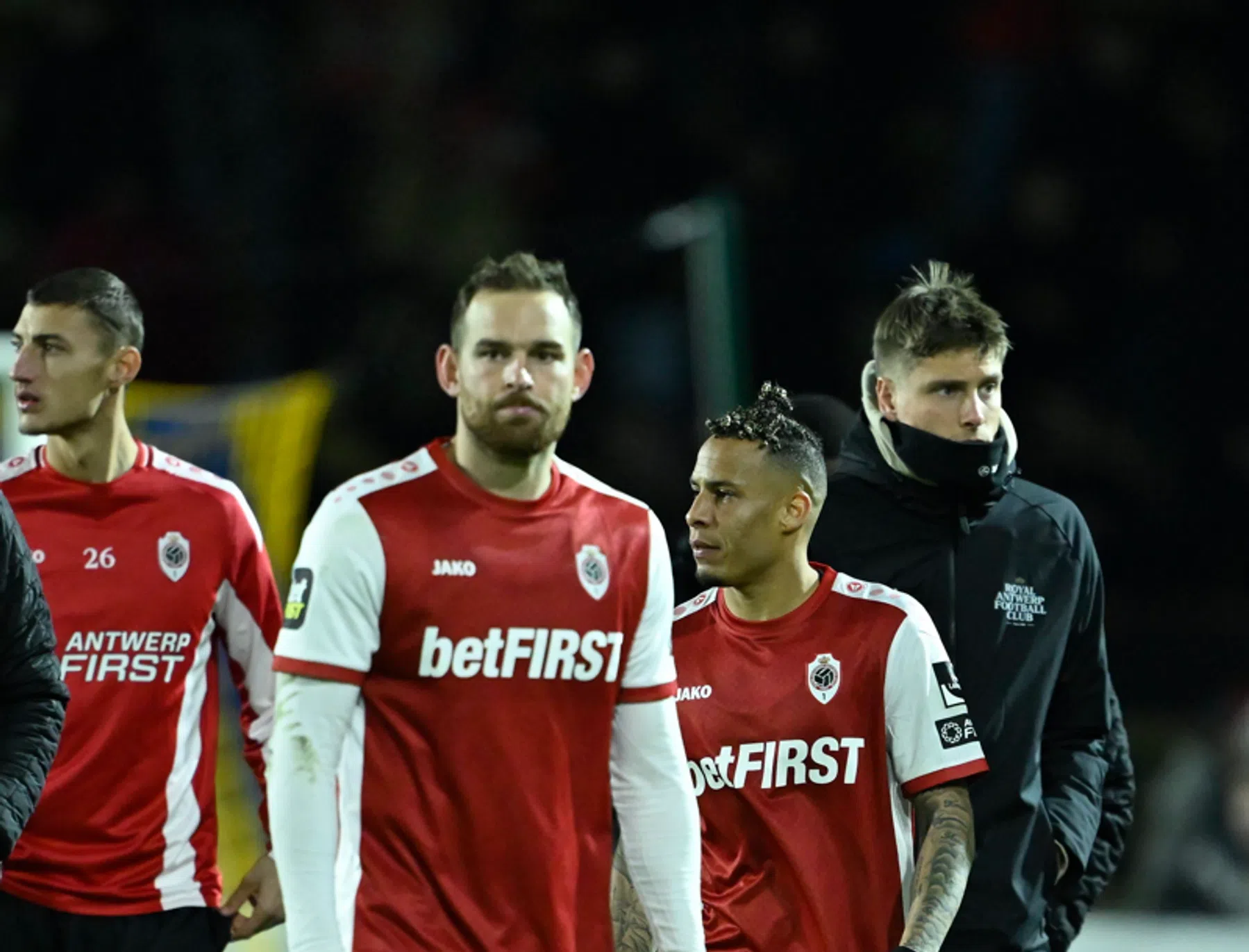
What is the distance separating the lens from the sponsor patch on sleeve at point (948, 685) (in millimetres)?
3926

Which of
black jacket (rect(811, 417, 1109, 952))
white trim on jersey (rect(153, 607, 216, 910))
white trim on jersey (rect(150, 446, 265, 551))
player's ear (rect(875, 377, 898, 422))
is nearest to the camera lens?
black jacket (rect(811, 417, 1109, 952))

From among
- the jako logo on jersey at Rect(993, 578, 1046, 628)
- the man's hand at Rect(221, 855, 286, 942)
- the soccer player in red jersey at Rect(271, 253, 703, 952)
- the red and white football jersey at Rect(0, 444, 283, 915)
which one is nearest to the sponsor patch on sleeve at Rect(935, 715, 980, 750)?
the jako logo on jersey at Rect(993, 578, 1046, 628)

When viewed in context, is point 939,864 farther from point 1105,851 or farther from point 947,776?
point 1105,851

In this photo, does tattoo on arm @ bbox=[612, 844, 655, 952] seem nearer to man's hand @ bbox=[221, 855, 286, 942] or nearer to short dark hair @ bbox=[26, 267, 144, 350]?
man's hand @ bbox=[221, 855, 286, 942]

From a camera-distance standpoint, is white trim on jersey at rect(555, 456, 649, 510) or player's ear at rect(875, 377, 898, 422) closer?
white trim on jersey at rect(555, 456, 649, 510)

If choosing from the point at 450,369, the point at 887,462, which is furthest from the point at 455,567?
the point at 887,462

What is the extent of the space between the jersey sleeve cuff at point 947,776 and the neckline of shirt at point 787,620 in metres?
0.36

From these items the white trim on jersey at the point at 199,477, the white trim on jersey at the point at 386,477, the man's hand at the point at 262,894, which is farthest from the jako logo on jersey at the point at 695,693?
the white trim on jersey at the point at 199,477

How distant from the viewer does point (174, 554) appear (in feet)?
15.1

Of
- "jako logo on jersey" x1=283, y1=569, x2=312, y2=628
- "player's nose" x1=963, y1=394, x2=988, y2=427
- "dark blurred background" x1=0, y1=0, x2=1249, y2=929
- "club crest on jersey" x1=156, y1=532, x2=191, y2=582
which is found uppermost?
"dark blurred background" x1=0, y1=0, x2=1249, y2=929

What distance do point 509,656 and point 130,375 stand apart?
150cm

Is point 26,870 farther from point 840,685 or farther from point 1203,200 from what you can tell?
point 1203,200

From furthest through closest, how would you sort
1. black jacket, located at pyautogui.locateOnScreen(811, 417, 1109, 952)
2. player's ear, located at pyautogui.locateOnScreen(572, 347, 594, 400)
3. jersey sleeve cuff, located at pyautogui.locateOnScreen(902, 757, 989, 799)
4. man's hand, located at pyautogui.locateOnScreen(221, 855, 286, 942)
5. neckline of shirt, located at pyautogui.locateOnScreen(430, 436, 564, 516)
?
1. man's hand, located at pyautogui.locateOnScreen(221, 855, 286, 942)
2. black jacket, located at pyautogui.locateOnScreen(811, 417, 1109, 952)
3. jersey sleeve cuff, located at pyautogui.locateOnScreen(902, 757, 989, 799)
4. player's ear, located at pyautogui.locateOnScreen(572, 347, 594, 400)
5. neckline of shirt, located at pyautogui.locateOnScreen(430, 436, 564, 516)

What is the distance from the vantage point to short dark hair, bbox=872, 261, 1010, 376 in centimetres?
426
